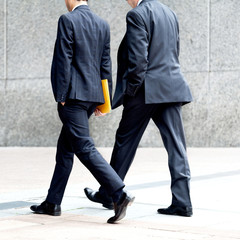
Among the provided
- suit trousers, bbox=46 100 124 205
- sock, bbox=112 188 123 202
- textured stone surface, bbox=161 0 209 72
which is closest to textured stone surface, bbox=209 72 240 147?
textured stone surface, bbox=161 0 209 72

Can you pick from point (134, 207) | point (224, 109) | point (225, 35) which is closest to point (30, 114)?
point (224, 109)

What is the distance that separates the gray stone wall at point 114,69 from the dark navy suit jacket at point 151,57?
7418 mm

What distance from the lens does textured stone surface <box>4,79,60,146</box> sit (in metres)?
13.9

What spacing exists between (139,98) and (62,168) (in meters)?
0.77

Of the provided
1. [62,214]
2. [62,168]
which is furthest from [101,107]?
[62,214]

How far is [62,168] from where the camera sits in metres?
4.69

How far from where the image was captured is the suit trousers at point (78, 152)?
439 centimetres

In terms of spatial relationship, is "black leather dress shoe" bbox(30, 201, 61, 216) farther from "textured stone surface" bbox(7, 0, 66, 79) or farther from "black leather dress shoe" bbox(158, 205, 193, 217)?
"textured stone surface" bbox(7, 0, 66, 79)

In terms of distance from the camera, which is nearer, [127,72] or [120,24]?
[127,72]

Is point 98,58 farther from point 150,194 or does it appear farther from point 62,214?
point 150,194

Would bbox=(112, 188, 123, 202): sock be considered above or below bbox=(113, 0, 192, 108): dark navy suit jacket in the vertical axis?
below

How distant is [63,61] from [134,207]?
1.36m

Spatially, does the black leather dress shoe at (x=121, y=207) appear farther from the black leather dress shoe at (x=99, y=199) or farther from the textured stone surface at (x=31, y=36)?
the textured stone surface at (x=31, y=36)

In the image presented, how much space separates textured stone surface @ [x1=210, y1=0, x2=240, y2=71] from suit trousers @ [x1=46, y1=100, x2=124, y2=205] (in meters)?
7.78
